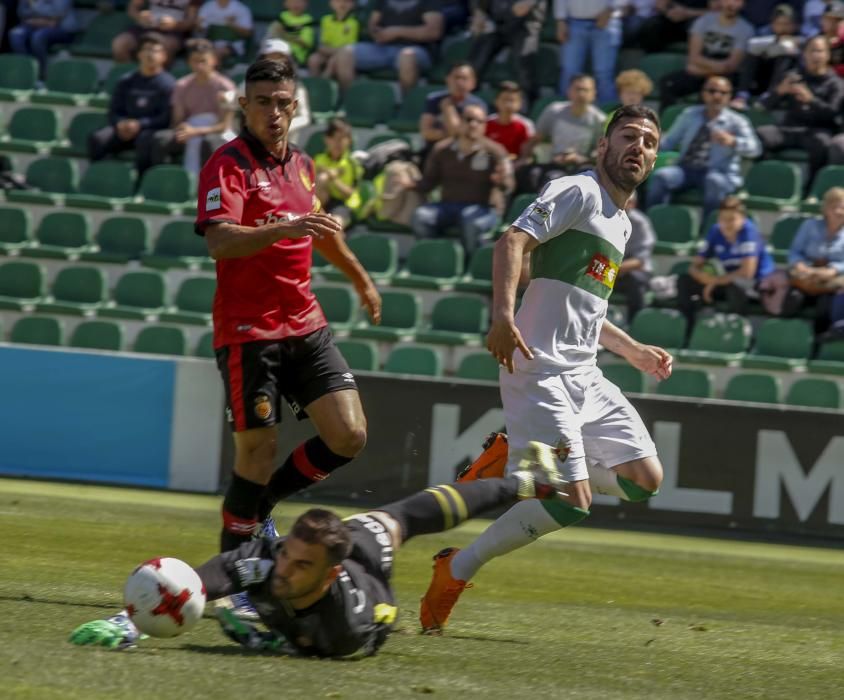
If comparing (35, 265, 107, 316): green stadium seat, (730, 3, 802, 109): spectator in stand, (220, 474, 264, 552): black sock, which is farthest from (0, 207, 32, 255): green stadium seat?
(220, 474, 264, 552): black sock

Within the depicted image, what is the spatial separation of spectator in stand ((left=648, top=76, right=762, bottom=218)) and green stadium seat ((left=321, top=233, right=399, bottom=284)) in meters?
2.61

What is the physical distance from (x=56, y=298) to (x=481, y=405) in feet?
17.4

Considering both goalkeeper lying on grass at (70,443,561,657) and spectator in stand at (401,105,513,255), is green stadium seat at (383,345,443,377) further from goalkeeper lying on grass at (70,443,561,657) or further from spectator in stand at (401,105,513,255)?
goalkeeper lying on grass at (70,443,561,657)

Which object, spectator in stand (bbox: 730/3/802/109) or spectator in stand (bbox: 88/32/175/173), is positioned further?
spectator in stand (bbox: 88/32/175/173)

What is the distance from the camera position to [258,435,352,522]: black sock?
7031mm

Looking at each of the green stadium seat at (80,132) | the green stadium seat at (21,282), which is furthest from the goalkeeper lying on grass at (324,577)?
the green stadium seat at (80,132)

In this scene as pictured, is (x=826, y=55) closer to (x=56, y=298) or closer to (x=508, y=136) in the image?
(x=508, y=136)

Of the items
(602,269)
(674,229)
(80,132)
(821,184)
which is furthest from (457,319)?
(602,269)

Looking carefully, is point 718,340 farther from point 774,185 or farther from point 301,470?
point 301,470

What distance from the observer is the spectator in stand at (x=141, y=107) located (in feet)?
55.4

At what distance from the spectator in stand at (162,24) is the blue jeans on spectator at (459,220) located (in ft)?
13.8

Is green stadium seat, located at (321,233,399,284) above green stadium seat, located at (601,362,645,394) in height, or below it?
above

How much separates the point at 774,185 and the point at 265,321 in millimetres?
9715

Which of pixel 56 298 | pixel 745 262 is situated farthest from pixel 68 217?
pixel 745 262
